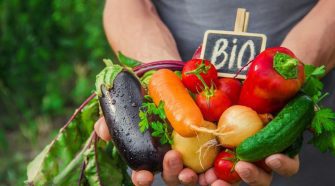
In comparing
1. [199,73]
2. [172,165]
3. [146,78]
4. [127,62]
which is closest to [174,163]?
[172,165]

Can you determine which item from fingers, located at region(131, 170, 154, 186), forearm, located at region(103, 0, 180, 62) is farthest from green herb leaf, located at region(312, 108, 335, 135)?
forearm, located at region(103, 0, 180, 62)

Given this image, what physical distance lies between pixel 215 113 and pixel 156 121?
15 cm

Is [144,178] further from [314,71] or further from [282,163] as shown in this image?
[314,71]

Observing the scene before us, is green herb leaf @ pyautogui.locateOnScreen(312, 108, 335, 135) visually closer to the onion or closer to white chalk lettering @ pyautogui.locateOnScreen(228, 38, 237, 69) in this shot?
the onion

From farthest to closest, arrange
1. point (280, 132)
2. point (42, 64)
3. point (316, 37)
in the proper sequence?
1. point (42, 64)
2. point (316, 37)
3. point (280, 132)

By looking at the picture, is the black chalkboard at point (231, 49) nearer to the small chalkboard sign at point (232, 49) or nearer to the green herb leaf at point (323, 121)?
the small chalkboard sign at point (232, 49)

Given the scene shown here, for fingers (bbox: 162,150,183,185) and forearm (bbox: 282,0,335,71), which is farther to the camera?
forearm (bbox: 282,0,335,71)

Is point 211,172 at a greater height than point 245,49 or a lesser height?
lesser

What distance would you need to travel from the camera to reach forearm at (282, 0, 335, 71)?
2.12 meters

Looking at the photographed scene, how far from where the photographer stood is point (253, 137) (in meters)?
1.69

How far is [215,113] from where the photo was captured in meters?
1.79

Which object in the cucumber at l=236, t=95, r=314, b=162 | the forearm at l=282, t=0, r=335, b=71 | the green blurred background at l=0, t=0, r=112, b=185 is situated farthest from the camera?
the green blurred background at l=0, t=0, r=112, b=185

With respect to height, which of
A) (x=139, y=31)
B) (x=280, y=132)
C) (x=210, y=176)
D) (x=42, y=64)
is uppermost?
(x=139, y=31)

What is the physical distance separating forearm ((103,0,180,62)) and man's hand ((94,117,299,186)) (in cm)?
51
